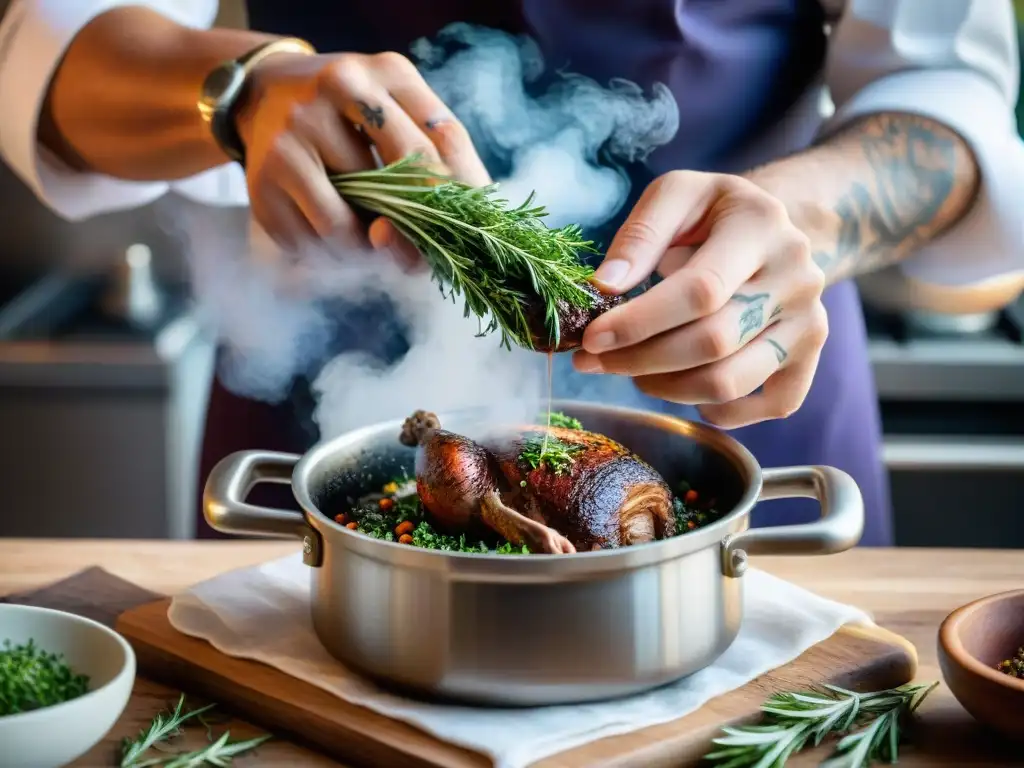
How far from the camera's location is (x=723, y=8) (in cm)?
205

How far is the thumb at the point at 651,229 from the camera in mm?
1351

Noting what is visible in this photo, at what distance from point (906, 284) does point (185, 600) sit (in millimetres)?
2353

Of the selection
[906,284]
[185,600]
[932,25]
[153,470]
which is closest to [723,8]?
[932,25]

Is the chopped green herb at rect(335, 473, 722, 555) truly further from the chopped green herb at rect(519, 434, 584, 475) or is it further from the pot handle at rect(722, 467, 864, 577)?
the pot handle at rect(722, 467, 864, 577)

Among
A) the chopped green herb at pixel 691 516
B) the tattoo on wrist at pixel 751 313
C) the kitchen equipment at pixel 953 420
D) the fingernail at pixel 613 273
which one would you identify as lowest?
the kitchen equipment at pixel 953 420

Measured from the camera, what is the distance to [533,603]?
3.98 feet

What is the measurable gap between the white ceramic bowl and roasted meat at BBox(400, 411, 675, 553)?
1.27 feet

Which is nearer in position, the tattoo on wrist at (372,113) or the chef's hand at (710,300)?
the chef's hand at (710,300)

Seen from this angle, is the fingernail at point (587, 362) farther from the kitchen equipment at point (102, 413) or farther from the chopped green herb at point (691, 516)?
the kitchen equipment at point (102, 413)

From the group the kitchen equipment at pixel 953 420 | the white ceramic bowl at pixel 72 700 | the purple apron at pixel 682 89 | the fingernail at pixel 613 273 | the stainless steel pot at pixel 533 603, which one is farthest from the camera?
the kitchen equipment at pixel 953 420

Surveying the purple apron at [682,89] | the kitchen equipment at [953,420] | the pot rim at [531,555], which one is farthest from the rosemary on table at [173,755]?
the kitchen equipment at [953,420]

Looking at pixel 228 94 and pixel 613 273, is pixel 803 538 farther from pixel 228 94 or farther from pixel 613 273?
pixel 228 94

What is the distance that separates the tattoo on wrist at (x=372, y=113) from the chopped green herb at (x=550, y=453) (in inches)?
17.2

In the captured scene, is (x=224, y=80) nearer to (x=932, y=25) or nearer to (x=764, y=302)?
(x=764, y=302)
